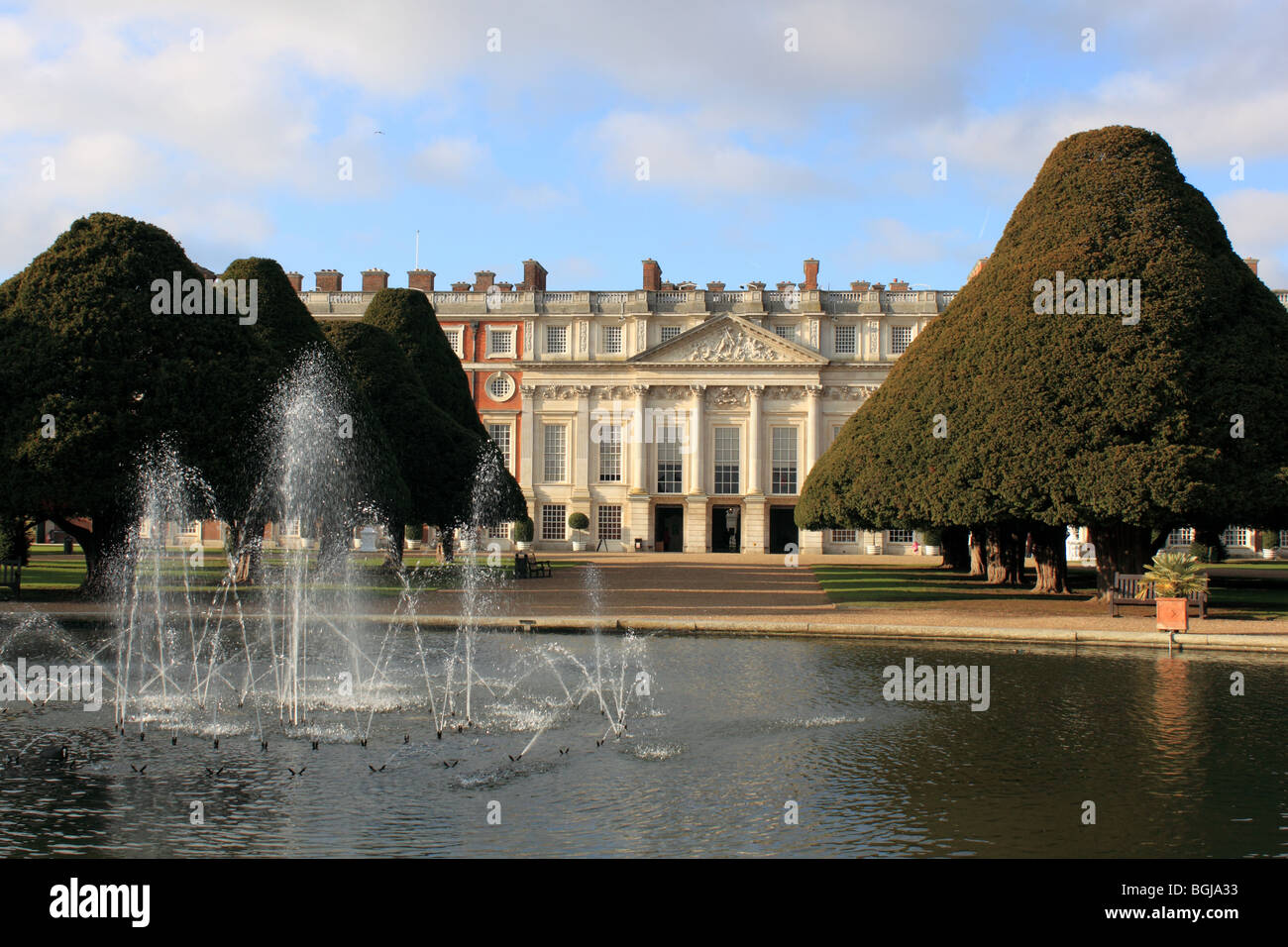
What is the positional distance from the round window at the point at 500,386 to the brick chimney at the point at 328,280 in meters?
11.4

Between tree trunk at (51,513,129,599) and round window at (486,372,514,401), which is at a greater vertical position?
round window at (486,372,514,401)

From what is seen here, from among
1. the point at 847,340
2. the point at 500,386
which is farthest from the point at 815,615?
the point at 500,386

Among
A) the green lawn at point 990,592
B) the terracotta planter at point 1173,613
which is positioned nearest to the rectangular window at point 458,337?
the green lawn at point 990,592

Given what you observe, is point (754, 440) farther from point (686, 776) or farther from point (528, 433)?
point (686, 776)

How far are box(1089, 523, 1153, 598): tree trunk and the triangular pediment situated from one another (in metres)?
40.5

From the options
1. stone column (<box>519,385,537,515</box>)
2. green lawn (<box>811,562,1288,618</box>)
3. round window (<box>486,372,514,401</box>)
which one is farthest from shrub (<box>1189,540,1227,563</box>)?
round window (<box>486,372,514,401</box>)

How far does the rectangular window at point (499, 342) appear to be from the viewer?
6619cm

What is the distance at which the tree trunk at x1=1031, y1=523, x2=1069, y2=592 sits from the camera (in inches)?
1073

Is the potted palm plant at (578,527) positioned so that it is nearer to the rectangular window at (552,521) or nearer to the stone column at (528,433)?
the rectangular window at (552,521)

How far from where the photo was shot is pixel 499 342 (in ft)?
218

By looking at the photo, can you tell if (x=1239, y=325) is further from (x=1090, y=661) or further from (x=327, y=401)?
(x=327, y=401)

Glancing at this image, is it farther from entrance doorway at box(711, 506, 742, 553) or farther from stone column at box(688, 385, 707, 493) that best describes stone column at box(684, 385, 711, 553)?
entrance doorway at box(711, 506, 742, 553)

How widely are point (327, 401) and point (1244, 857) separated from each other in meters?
25.4

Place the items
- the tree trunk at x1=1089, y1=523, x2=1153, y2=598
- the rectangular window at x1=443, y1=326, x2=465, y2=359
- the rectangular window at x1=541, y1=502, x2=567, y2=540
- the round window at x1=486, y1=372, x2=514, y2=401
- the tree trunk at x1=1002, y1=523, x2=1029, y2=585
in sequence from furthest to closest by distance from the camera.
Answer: the round window at x1=486, y1=372, x2=514, y2=401 < the rectangular window at x1=443, y1=326, x2=465, y2=359 < the rectangular window at x1=541, y1=502, x2=567, y2=540 < the tree trunk at x1=1002, y1=523, x2=1029, y2=585 < the tree trunk at x1=1089, y1=523, x2=1153, y2=598
